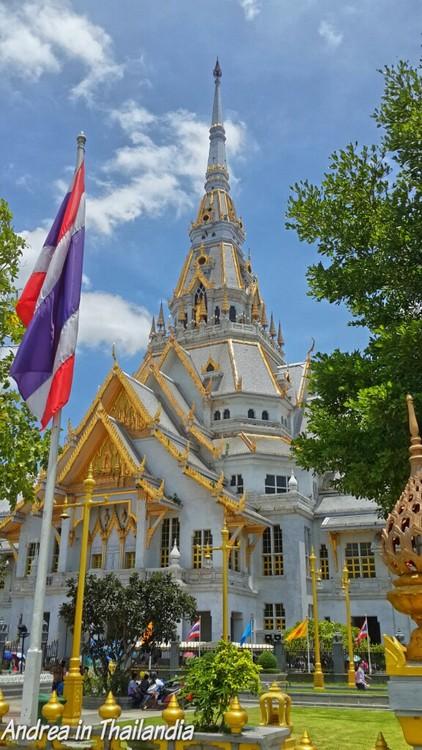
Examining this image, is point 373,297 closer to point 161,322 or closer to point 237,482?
point 237,482

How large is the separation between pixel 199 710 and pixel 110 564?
24327mm

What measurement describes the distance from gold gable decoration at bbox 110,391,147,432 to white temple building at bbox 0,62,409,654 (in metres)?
0.08

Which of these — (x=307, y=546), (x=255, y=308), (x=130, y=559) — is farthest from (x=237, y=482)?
(x=255, y=308)

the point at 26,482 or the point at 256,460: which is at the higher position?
the point at 256,460

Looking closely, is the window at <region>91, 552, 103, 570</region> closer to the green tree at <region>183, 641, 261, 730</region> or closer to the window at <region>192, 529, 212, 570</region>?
the window at <region>192, 529, 212, 570</region>

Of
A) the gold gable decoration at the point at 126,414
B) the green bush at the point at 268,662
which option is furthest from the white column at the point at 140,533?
the green bush at the point at 268,662

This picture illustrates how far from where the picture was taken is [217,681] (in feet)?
Result: 31.0

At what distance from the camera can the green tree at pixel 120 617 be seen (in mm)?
19844

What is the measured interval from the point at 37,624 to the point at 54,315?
4.64 metres

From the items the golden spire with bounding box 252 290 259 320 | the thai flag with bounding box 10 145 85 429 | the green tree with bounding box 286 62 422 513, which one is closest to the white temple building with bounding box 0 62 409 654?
the golden spire with bounding box 252 290 259 320

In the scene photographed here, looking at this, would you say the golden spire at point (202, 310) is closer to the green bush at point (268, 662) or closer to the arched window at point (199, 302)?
the arched window at point (199, 302)

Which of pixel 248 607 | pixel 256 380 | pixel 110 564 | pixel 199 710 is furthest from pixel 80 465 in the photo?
pixel 199 710

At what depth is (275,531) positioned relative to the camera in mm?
35812

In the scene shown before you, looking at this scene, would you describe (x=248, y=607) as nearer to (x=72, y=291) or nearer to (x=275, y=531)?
(x=275, y=531)
